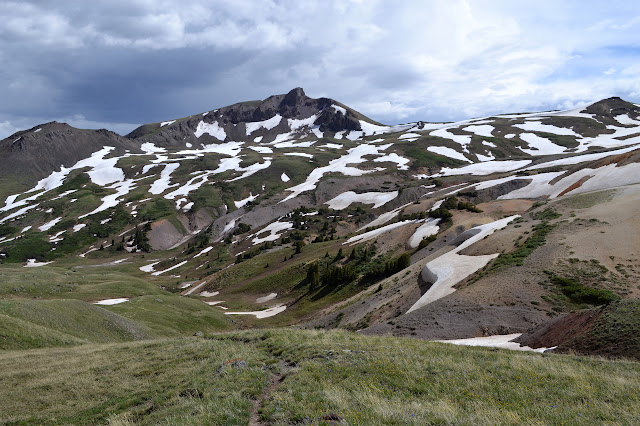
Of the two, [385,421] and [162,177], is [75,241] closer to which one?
[162,177]

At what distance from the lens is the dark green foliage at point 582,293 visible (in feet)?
83.4

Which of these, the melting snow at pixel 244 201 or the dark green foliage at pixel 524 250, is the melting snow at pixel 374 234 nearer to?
the dark green foliage at pixel 524 250

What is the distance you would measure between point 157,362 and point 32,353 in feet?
36.7

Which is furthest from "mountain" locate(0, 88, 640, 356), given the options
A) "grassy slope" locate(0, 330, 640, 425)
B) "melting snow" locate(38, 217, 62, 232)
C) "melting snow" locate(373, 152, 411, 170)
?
"grassy slope" locate(0, 330, 640, 425)

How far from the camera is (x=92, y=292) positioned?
5203 cm

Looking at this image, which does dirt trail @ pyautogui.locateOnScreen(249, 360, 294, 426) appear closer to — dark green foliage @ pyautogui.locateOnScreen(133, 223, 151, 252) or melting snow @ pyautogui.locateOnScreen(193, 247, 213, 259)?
melting snow @ pyautogui.locateOnScreen(193, 247, 213, 259)

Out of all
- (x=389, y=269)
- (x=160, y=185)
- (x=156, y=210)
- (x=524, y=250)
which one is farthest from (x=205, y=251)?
(x=524, y=250)

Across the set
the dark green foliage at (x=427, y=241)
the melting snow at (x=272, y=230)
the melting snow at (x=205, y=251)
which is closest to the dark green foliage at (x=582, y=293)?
the dark green foliage at (x=427, y=241)

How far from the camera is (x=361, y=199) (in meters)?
126

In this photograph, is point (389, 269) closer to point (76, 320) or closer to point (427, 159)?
point (76, 320)

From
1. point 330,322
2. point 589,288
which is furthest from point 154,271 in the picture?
point 589,288

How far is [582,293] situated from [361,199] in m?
99.9

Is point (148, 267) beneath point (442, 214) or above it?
beneath

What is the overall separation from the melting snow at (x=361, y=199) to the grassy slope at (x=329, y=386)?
100 metres
